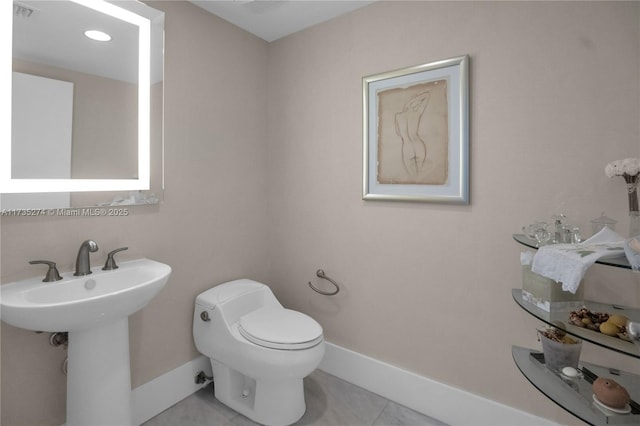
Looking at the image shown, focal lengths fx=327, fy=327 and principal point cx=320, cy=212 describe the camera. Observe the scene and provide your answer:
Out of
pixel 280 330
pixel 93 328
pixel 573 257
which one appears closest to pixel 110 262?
pixel 93 328

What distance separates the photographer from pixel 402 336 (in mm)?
1965

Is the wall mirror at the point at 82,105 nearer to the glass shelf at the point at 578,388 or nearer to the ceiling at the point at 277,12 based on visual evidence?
the ceiling at the point at 277,12

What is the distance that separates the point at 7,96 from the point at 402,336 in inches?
90.0

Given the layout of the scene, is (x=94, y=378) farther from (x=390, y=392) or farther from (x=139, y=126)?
(x=390, y=392)

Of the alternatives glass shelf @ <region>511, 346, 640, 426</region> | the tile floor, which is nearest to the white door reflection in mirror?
the tile floor

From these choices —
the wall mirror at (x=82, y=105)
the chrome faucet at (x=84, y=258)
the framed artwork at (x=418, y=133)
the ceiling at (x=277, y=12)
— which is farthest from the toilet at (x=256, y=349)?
the ceiling at (x=277, y=12)

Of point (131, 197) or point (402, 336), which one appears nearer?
point (131, 197)

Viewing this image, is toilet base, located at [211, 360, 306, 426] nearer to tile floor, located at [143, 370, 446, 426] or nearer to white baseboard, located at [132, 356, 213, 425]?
tile floor, located at [143, 370, 446, 426]

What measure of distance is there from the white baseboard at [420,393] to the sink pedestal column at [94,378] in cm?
129

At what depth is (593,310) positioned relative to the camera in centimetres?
132

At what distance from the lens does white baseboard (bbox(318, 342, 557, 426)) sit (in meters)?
1.64

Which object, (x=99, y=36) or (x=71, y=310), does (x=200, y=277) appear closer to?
(x=71, y=310)

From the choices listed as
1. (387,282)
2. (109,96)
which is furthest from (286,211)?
(109,96)

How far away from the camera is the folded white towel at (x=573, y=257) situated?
1026 millimetres
